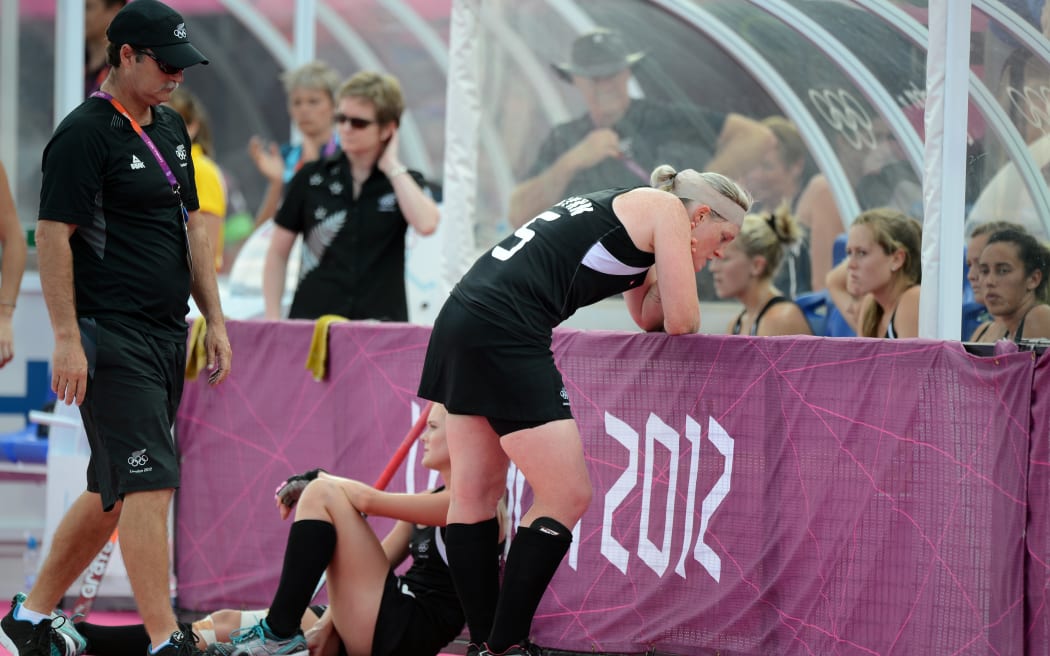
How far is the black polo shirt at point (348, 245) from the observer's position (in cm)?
643

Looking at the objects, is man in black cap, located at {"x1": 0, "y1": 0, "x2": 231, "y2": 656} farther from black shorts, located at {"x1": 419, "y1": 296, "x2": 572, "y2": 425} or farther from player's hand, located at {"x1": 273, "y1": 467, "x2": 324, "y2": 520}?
black shorts, located at {"x1": 419, "y1": 296, "x2": 572, "y2": 425}

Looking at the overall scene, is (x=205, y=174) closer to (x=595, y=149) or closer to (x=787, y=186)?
(x=595, y=149)

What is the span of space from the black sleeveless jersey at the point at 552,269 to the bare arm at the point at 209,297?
1.02 metres

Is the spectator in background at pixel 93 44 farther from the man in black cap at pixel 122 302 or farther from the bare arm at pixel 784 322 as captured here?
the bare arm at pixel 784 322

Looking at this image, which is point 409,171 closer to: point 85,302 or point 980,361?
point 85,302

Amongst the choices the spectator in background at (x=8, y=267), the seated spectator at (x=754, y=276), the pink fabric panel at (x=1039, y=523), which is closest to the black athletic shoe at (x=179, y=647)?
the spectator in background at (x=8, y=267)

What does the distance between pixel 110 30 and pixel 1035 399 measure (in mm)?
3140

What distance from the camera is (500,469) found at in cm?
438

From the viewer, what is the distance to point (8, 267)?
16.0ft

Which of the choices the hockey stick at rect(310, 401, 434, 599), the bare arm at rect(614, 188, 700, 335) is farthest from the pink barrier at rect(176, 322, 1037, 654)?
the bare arm at rect(614, 188, 700, 335)

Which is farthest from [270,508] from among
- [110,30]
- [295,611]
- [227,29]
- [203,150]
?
[227,29]

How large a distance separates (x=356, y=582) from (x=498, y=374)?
3.46ft

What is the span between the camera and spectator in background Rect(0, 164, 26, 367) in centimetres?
471

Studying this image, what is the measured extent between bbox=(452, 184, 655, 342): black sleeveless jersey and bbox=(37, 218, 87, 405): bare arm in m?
1.23
